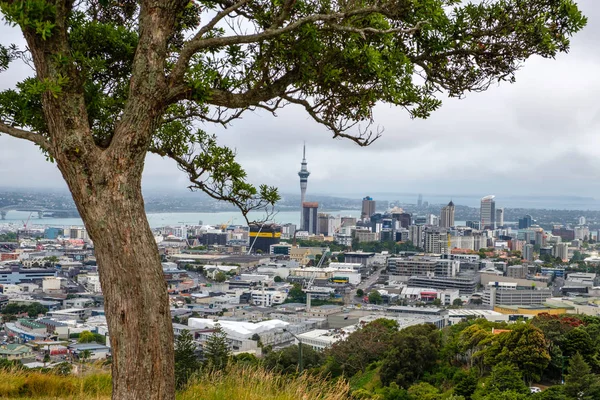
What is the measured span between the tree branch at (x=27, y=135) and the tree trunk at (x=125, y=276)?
0.14 meters

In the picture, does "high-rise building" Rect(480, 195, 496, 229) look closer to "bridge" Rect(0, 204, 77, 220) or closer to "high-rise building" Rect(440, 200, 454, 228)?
"high-rise building" Rect(440, 200, 454, 228)

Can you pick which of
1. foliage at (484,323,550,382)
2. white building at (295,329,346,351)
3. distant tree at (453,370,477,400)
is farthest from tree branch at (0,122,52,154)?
white building at (295,329,346,351)

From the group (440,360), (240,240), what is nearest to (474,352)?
(440,360)

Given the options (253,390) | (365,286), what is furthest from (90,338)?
(365,286)

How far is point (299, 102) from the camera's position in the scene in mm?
2420

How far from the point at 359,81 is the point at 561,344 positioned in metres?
9.65

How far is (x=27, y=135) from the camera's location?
2061 mm

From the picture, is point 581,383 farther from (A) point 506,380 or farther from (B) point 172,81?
(B) point 172,81

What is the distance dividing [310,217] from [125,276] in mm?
73314

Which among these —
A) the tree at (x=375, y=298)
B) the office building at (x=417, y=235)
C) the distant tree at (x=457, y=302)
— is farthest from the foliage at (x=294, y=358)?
the office building at (x=417, y=235)

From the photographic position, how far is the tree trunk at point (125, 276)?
6.03ft

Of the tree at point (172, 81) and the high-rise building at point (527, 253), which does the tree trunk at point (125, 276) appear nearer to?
the tree at point (172, 81)

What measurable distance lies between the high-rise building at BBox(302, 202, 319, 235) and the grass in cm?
7001

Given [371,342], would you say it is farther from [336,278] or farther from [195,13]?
[336,278]
